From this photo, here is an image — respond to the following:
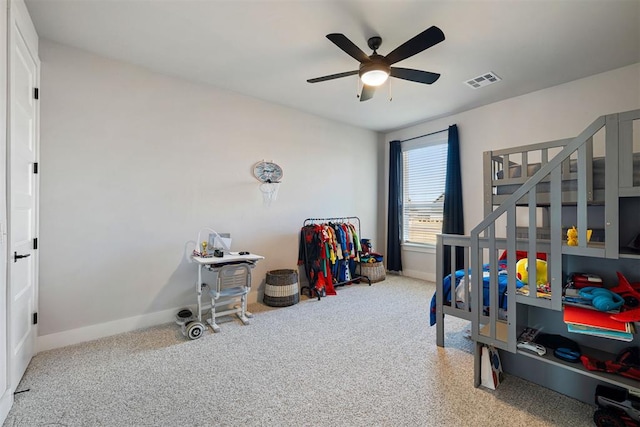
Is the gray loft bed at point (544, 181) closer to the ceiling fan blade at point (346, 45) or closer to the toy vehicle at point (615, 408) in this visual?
the toy vehicle at point (615, 408)

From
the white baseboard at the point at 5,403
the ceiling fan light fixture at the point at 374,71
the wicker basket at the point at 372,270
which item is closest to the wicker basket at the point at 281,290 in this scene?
the wicker basket at the point at 372,270

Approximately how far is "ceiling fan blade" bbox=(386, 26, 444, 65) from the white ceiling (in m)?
0.27

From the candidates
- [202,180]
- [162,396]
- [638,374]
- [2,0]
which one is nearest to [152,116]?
[202,180]

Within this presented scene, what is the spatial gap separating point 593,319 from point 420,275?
3.37 metres

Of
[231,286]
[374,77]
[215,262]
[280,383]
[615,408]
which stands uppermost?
[374,77]

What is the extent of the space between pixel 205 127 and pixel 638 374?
3994 mm

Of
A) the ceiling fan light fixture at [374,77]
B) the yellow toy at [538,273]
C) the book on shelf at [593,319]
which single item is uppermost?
the ceiling fan light fixture at [374,77]

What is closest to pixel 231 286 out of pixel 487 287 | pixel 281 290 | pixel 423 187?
pixel 281 290

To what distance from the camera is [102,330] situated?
8.96 ft

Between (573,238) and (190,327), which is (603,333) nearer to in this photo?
(573,238)

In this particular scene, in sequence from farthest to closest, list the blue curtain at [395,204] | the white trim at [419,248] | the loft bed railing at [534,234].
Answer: the blue curtain at [395,204] < the white trim at [419,248] < the loft bed railing at [534,234]

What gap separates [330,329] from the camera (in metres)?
2.88

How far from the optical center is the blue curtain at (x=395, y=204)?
201 inches

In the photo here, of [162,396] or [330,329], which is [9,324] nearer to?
[162,396]
